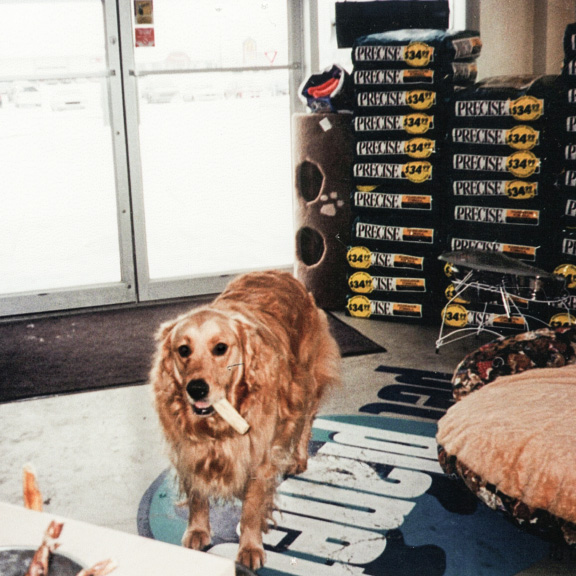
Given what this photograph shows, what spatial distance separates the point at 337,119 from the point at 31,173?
6.93 feet

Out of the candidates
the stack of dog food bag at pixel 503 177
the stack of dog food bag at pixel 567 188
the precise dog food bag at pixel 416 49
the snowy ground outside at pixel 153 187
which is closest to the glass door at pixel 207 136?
the snowy ground outside at pixel 153 187

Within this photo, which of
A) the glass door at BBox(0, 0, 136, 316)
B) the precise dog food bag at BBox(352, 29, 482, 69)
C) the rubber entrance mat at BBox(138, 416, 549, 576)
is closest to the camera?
the rubber entrance mat at BBox(138, 416, 549, 576)

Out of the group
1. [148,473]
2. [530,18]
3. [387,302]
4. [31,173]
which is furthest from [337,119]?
[148,473]

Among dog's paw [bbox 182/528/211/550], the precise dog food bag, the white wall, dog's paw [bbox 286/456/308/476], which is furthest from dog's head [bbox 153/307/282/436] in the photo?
the white wall

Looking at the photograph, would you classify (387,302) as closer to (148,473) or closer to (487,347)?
(487,347)

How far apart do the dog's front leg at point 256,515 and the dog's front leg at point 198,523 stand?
13 cm

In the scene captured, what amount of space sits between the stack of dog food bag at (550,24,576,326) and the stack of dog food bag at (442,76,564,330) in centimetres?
8

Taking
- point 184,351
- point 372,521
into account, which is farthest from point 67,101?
point 372,521

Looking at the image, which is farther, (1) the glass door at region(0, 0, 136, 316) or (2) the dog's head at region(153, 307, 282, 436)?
(1) the glass door at region(0, 0, 136, 316)

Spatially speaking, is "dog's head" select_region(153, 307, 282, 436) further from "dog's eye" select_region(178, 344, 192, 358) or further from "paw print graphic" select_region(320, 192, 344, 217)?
"paw print graphic" select_region(320, 192, 344, 217)

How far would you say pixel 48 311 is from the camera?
16.6 feet

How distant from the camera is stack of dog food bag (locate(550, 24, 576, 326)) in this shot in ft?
12.4

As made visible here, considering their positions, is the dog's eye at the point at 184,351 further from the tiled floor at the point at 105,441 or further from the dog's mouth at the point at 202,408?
the tiled floor at the point at 105,441

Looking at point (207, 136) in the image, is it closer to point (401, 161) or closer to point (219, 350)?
point (401, 161)
